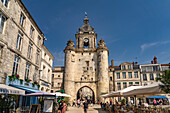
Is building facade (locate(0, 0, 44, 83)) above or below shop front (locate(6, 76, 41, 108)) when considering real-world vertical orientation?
above

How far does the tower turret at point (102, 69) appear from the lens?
2847cm

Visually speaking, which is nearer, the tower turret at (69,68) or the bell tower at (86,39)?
the tower turret at (69,68)

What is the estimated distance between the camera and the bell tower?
3312 cm

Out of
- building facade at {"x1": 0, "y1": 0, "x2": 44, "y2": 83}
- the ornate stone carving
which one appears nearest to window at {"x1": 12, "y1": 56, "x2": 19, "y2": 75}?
building facade at {"x1": 0, "y1": 0, "x2": 44, "y2": 83}

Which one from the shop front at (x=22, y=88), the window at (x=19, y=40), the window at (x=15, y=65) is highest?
the window at (x=19, y=40)

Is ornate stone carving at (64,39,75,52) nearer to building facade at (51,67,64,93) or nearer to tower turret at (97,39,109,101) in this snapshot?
tower turret at (97,39,109,101)

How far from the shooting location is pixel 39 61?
55.7 feet

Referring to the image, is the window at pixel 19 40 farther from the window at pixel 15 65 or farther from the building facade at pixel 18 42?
the window at pixel 15 65

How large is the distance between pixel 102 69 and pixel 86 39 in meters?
9.21

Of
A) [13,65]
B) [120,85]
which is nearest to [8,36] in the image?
[13,65]

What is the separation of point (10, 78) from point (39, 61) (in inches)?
273

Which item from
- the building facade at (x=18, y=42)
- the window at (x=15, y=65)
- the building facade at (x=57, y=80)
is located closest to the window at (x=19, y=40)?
the building facade at (x=18, y=42)

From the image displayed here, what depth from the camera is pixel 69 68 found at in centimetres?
2947

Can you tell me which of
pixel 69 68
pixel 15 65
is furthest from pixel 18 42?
pixel 69 68
